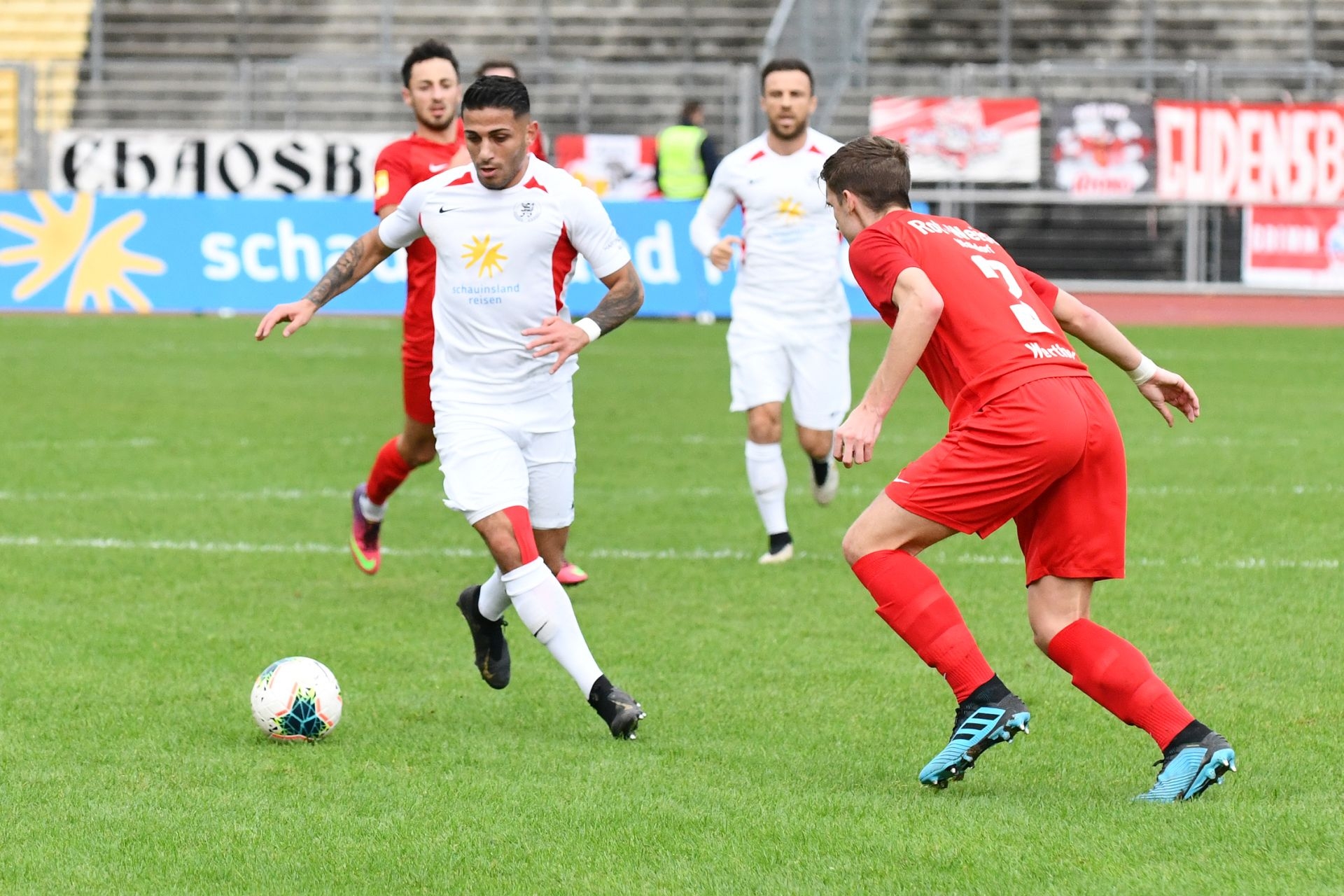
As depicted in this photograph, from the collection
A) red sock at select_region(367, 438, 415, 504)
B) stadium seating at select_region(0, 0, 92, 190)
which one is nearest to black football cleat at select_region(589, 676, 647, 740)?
red sock at select_region(367, 438, 415, 504)

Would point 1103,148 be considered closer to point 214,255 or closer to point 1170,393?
point 214,255

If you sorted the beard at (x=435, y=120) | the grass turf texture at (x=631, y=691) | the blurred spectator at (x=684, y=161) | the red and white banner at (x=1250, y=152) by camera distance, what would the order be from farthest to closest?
the red and white banner at (x=1250, y=152) → the blurred spectator at (x=684, y=161) → the beard at (x=435, y=120) → the grass turf texture at (x=631, y=691)

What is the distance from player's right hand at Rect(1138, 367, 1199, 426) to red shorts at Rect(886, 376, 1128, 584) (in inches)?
14.5

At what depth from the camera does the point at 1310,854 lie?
14.0ft

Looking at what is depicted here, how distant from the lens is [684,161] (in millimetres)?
22016

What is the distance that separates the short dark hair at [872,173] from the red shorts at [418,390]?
3346mm

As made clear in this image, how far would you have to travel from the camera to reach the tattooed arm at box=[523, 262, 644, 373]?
5.75 m

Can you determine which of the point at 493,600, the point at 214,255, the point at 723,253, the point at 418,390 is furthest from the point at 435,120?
the point at 214,255

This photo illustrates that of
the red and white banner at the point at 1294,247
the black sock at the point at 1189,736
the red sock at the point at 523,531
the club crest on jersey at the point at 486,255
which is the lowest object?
the red and white banner at the point at 1294,247

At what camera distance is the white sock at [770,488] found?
8883 mm

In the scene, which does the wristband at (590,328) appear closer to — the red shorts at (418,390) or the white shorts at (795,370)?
the red shorts at (418,390)

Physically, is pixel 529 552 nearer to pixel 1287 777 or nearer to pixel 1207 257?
pixel 1287 777

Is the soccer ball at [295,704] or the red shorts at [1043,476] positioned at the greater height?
the red shorts at [1043,476]

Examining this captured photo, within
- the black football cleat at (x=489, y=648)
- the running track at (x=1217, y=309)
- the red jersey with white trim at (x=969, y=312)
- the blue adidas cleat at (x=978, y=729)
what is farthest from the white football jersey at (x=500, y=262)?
the running track at (x=1217, y=309)
